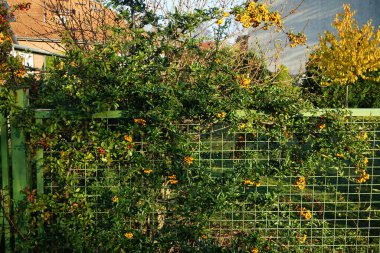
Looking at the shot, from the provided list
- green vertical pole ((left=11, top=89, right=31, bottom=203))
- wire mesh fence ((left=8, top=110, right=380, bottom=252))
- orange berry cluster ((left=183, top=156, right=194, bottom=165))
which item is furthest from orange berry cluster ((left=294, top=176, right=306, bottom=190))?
green vertical pole ((left=11, top=89, right=31, bottom=203))

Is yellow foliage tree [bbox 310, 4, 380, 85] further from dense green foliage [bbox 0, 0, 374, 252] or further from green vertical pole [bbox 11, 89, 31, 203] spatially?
green vertical pole [bbox 11, 89, 31, 203]

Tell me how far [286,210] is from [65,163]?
186 cm

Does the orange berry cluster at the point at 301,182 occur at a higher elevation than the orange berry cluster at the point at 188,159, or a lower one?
lower

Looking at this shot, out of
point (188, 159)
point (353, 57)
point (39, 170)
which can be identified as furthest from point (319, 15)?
point (39, 170)

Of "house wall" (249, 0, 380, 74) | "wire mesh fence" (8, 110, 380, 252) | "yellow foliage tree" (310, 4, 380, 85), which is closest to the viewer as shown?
"wire mesh fence" (8, 110, 380, 252)

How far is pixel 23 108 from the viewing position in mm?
3723

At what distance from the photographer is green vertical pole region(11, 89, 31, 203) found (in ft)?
12.3

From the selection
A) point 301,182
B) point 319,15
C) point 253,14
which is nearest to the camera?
point 301,182

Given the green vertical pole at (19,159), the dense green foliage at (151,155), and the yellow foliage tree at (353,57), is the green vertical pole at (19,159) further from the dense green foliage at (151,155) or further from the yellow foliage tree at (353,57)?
the yellow foliage tree at (353,57)

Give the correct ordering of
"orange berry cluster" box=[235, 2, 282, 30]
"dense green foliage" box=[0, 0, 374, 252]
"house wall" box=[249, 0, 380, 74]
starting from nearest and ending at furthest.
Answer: "dense green foliage" box=[0, 0, 374, 252]
"orange berry cluster" box=[235, 2, 282, 30]
"house wall" box=[249, 0, 380, 74]

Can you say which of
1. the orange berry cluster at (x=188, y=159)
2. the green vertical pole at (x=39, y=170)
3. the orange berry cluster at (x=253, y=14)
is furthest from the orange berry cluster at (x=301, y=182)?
the green vertical pole at (x=39, y=170)

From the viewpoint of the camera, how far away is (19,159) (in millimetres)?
3764

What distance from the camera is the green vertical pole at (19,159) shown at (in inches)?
147

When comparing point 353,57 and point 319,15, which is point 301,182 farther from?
point 319,15
